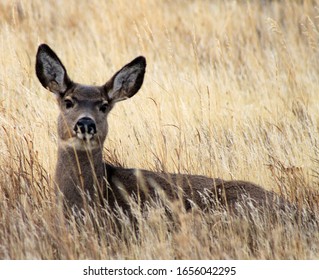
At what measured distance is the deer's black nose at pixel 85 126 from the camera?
712 centimetres

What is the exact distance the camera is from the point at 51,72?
25.2 feet

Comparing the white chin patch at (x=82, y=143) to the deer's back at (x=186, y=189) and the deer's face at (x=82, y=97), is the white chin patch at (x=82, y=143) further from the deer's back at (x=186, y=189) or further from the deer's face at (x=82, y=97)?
the deer's back at (x=186, y=189)

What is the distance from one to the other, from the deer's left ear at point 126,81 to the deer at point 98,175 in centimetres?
1

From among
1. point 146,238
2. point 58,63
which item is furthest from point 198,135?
point 146,238

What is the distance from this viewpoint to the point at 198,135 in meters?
8.95

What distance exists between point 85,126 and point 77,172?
52 centimetres

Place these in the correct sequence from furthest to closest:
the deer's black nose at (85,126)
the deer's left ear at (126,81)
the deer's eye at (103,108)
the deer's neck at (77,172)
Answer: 1. the deer's left ear at (126,81)
2. the deer's eye at (103,108)
3. the deer's neck at (77,172)
4. the deer's black nose at (85,126)

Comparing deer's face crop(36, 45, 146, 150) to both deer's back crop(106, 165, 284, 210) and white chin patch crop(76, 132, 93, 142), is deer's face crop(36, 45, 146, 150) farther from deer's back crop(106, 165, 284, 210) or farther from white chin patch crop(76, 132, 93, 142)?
deer's back crop(106, 165, 284, 210)

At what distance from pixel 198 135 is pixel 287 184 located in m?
1.34

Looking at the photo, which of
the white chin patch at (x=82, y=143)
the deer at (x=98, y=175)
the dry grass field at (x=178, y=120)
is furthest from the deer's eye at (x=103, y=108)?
the dry grass field at (x=178, y=120)

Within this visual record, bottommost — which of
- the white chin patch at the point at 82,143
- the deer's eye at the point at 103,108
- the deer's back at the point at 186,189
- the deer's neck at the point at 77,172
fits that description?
the deer's back at the point at 186,189

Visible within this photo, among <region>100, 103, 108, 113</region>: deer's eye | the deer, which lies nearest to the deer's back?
the deer

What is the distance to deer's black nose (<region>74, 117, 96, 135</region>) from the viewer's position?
281 inches
